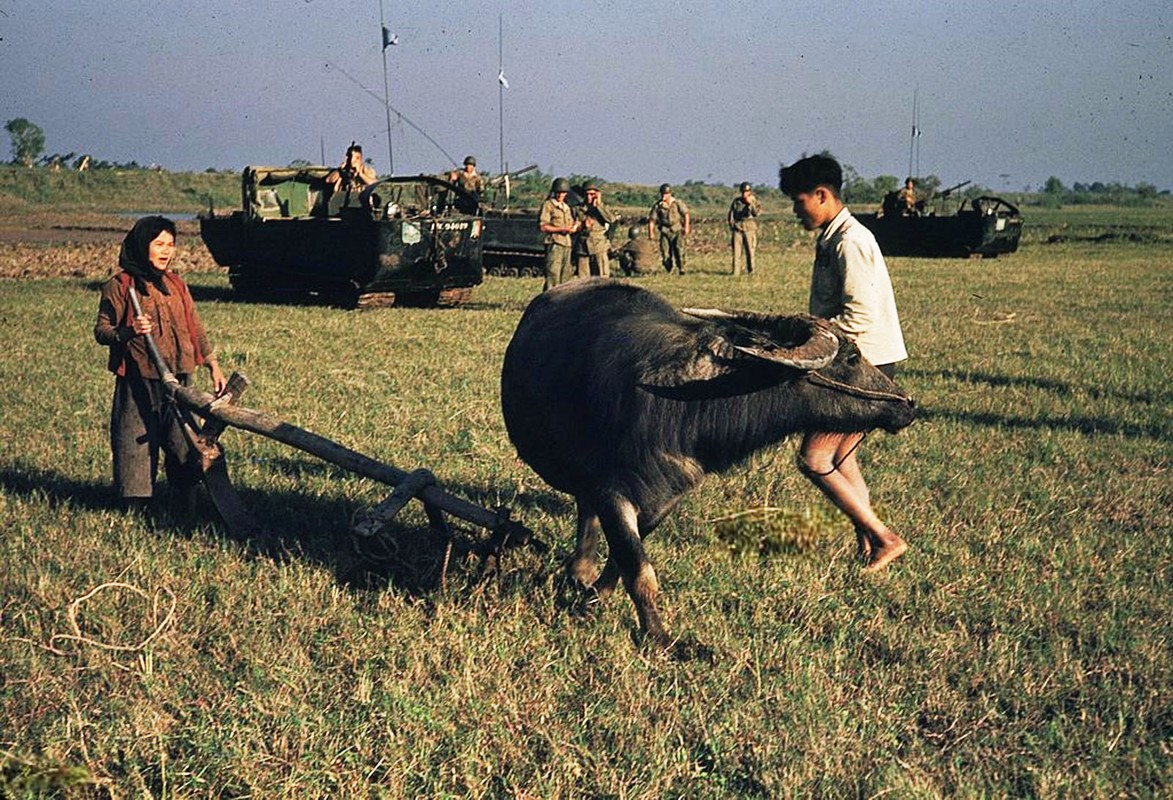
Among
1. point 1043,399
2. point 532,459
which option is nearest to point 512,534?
point 532,459

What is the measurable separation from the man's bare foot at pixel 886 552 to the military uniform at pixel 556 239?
38.1 feet

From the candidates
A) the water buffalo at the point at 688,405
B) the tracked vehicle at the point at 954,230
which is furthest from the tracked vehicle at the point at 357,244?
the tracked vehicle at the point at 954,230

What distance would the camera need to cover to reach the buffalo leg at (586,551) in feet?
18.4

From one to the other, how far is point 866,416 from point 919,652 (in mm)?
1025

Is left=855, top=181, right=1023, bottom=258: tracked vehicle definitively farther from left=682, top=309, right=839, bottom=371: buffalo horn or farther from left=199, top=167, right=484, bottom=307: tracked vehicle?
left=682, top=309, right=839, bottom=371: buffalo horn

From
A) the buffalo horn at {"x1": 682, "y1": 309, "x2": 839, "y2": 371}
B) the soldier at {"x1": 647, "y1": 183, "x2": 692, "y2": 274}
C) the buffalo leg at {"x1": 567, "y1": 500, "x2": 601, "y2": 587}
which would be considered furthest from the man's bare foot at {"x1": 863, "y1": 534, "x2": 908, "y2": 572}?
the soldier at {"x1": 647, "y1": 183, "x2": 692, "y2": 274}

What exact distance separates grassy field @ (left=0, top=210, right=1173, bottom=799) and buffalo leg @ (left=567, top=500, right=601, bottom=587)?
5.0 inches

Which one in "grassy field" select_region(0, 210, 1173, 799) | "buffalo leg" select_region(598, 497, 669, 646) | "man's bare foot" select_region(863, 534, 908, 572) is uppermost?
"buffalo leg" select_region(598, 497, 669, 646)

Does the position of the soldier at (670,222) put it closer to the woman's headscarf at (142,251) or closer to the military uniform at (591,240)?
the military uniform at (591,240)

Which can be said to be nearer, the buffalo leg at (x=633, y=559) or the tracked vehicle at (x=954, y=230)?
the buffalo leg at (x=633, y=559)

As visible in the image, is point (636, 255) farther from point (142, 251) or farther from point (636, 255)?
point (142, 251)

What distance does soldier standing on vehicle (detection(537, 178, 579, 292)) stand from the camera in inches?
661

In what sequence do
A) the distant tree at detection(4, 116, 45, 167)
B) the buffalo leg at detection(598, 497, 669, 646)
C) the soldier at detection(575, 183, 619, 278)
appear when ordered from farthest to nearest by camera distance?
the distant tree at detection(4, 116, 45, 167) → the soldier at detection(575, 183, 619, 278) → the buffalo leg at detection(598, 497, 669, 646)

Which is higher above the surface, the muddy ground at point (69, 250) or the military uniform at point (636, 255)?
the military uniform at point (636, 255)
